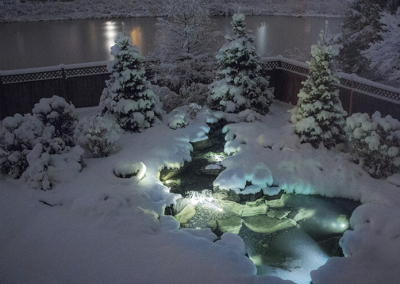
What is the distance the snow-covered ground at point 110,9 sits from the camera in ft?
119

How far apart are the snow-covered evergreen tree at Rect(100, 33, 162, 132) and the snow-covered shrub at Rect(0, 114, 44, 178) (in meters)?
2.55

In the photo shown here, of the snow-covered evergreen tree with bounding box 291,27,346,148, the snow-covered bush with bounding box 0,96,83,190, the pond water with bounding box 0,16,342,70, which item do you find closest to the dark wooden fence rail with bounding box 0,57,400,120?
the snow-covered evergreen tree with bounding box 291,27,346,148

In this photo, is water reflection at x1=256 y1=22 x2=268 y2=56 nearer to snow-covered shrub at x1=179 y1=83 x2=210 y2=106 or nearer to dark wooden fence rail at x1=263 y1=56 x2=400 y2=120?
→ dark wooden fence rail at x1=263 y1=56 x2=400 y2=120

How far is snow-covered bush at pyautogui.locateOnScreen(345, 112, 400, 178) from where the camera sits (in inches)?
275

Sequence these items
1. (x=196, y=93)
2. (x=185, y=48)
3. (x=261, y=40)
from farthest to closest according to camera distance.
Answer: (x=261, y=40) < (x=185, y=48) < (x=196, y=93)

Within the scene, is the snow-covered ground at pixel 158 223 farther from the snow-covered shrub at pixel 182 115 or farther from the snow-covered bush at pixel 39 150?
the snow-covered shrub at pixel 182 115

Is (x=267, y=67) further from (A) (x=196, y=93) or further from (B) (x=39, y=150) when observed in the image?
(B) (x=39, y=150)

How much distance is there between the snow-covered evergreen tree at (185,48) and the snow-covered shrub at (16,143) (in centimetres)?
549

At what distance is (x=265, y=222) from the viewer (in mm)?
6492

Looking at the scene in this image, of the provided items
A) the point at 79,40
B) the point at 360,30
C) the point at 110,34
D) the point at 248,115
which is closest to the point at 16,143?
the point at 248,115

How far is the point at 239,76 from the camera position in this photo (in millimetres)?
10133

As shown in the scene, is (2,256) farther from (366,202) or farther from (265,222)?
(366,202)

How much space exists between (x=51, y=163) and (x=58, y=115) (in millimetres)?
1277

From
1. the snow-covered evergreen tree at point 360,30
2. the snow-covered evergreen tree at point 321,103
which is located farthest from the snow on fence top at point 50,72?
the snow-covered evergreen tree at point 360,30
